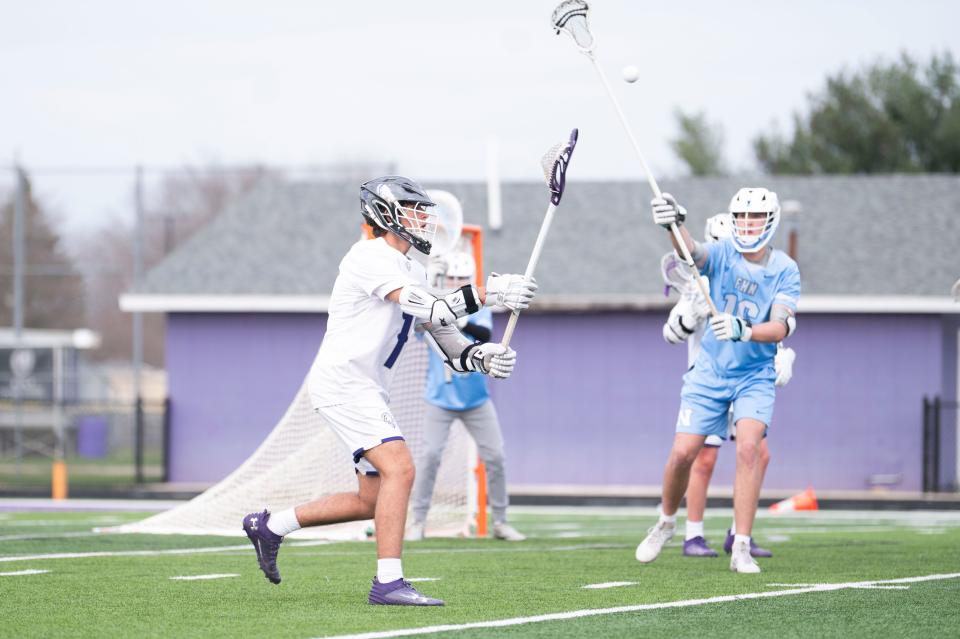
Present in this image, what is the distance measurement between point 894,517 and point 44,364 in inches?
779

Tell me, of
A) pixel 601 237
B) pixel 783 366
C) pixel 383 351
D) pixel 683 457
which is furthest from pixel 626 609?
pixel 601 237

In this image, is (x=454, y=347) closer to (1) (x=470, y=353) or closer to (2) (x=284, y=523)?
(1) (x=470, y=353)

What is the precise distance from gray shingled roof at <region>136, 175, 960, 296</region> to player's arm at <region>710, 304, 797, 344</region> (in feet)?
47.2

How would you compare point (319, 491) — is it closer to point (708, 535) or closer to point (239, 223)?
point (708, 535)

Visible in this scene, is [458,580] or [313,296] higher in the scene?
[313,296]

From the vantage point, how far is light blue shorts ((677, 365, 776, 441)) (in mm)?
8516

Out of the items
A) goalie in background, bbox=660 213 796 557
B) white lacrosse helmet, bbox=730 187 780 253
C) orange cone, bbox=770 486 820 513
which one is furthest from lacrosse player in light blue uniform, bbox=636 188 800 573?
orange cone, bbox=770 486 820 513

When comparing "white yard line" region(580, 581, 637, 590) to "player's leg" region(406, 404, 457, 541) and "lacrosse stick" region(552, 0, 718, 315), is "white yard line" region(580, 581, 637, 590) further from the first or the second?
"player's leg" region(406, 404, 457, 541)

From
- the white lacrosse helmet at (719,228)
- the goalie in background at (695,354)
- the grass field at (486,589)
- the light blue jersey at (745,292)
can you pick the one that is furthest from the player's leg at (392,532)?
the white lacrosse helmet at (719,228)

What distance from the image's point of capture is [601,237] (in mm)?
24625

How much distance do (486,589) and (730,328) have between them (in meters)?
1.89

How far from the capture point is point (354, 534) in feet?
37.2

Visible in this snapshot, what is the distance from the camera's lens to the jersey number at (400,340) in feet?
23.0

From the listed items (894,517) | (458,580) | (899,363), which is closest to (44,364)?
(899,363)
